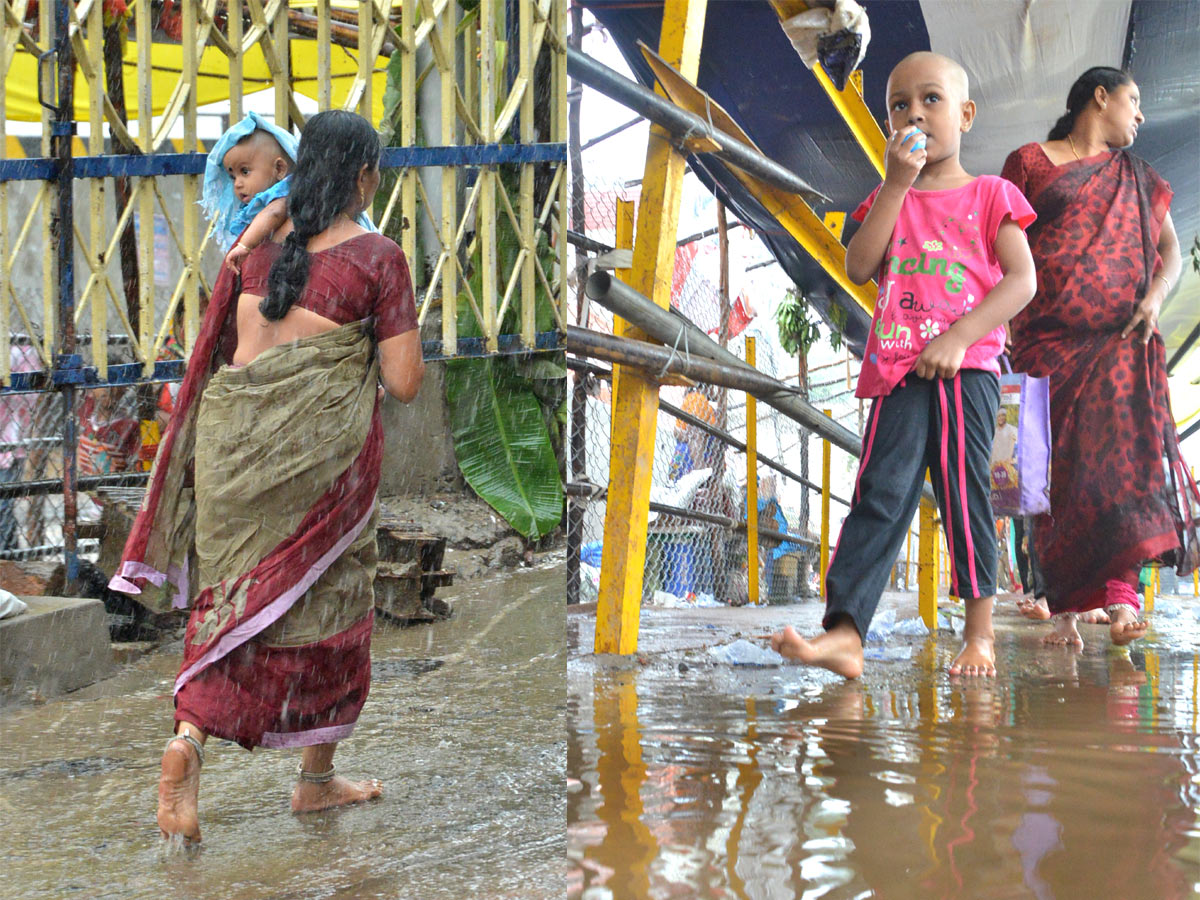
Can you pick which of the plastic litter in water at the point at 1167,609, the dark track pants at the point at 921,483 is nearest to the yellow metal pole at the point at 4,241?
the dark track pants at the point at 921,483

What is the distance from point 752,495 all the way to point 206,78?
1828 mm

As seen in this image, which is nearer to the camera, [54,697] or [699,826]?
[699,826]

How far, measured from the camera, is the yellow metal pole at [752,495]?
2.63 metres

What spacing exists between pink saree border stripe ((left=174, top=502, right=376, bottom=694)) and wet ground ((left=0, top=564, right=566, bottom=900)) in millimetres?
161

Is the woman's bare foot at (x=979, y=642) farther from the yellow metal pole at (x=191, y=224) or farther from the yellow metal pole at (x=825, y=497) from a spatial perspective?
the yellow metal pole at (x=191, y=224)

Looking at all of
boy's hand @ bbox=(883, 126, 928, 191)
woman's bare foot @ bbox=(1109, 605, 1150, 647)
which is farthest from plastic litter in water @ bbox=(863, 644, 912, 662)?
boy's hand @ bbox=(883, 126, 928, 191)

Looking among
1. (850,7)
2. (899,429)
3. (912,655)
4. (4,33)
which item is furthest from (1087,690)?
(4,33)

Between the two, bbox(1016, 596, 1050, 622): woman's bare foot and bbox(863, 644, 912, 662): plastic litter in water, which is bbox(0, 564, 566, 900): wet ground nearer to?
bbox(863, 644, 912, 662): plastic litter in water

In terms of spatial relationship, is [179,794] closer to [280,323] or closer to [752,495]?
[280,323]

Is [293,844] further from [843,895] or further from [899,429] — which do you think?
[899,429]

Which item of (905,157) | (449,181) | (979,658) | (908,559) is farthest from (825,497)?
(449,181)

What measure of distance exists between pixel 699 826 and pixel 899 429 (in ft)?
2.75

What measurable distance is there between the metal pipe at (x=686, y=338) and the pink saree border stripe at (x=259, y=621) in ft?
2.64

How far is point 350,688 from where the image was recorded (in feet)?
4.02
